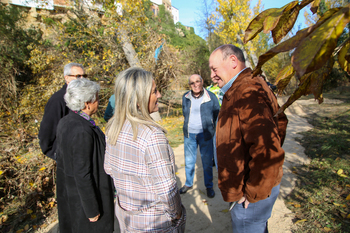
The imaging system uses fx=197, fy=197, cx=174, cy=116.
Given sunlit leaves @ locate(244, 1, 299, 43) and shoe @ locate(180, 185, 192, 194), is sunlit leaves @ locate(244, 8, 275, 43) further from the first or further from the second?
shoe @ locate(180, 185, 192, 194)

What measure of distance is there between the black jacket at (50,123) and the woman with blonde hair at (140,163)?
52.6 inches

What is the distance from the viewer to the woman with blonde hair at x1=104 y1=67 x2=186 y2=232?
1404 mm

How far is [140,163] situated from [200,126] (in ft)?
7.43

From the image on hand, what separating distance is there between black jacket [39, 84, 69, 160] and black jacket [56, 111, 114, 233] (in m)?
0.66

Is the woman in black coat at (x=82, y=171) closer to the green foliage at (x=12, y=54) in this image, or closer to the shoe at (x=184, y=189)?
the shoe at (x=184, y=189)

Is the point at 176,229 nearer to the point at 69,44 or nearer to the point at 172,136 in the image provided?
the point at 172,136

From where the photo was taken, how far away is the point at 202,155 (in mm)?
3572

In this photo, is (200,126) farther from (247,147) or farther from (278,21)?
(278,21)

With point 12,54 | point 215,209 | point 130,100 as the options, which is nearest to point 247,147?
point 130,100

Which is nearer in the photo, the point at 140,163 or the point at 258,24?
the point at 258,24

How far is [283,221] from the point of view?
280 centimetres

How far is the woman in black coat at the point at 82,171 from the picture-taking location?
176 cm

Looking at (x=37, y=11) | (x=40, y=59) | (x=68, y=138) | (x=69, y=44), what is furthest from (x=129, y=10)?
(x=37, y=11)

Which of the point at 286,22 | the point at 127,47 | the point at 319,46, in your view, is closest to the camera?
the point at 319,46
